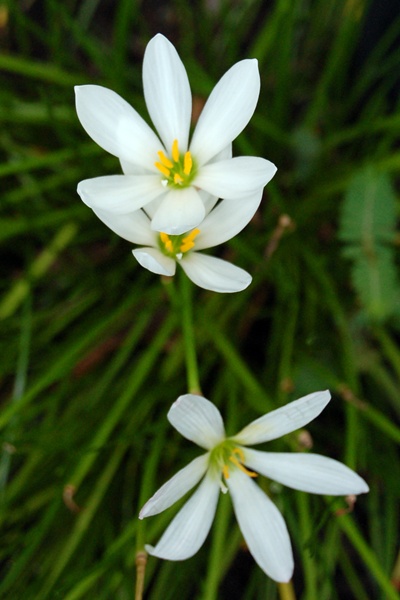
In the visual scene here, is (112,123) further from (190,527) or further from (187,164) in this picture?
(190,527)

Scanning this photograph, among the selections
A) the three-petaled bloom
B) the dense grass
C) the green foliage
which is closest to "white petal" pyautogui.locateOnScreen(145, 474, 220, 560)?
the three-petaled bloom

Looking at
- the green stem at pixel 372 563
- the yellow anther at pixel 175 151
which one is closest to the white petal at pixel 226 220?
the yellow anther at pixel 175 151

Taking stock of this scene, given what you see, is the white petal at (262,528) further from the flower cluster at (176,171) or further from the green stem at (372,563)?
the flower cluster at (176,171)

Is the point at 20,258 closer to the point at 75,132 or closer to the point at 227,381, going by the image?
the point at 75,132

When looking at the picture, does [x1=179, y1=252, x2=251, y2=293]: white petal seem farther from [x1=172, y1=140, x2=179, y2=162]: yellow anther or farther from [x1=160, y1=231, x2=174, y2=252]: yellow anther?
[x1=172, y1=140, x2=179, y2=162]: yellow anther

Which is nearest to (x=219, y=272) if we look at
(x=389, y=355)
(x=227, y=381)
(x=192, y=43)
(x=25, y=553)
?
(x=25, y=553)
